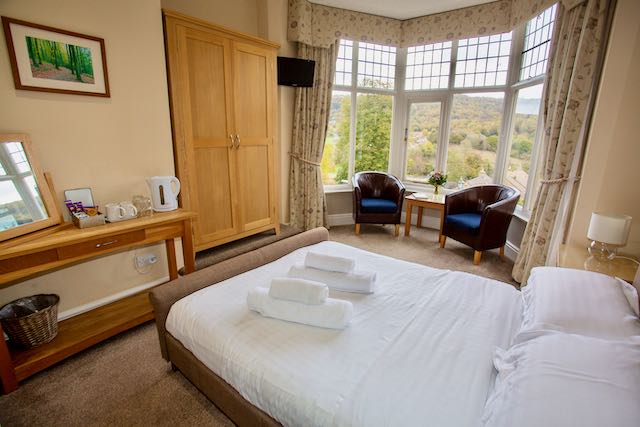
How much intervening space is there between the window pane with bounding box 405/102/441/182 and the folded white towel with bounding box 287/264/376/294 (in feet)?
12.0

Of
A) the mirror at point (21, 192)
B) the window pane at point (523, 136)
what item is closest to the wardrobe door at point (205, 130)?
the mirror at point (21, 192)

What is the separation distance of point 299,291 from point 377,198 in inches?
136

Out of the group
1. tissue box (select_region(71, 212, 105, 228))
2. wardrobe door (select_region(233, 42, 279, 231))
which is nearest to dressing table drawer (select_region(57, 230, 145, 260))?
tissue box (select_region(71, 212, 105, 228))

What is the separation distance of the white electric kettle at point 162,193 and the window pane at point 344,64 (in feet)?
9.89

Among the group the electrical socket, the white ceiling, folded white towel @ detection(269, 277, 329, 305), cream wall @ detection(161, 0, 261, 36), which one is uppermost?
the white ceiling

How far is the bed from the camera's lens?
1041 millimetres

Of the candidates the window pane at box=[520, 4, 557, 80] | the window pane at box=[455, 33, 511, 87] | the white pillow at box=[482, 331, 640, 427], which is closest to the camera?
the white pillow at box=[482, 331, 640, 427]

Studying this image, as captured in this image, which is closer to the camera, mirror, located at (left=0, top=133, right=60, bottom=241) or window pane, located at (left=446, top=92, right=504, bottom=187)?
mirror, located at (left=0, top=133, right=60, bottom=241)

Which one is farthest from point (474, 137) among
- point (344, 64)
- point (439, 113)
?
point (344, 64)

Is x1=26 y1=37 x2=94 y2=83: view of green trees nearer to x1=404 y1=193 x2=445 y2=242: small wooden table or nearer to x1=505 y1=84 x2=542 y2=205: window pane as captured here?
x1=404 y1=193 x2=445 y2=242: small wooden table

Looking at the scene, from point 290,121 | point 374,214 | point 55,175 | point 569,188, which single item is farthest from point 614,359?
point 290,121

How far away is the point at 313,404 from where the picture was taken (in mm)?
1062

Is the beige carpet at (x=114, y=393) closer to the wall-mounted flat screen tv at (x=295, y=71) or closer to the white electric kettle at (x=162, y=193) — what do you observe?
the white electric kettle at (x=162, y=193)

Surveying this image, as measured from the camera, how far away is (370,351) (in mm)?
1258
